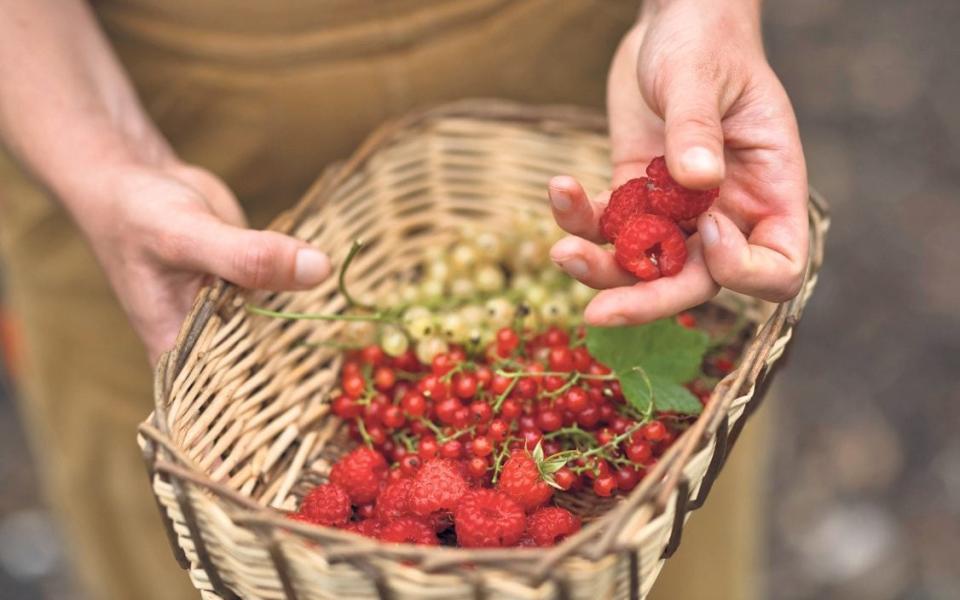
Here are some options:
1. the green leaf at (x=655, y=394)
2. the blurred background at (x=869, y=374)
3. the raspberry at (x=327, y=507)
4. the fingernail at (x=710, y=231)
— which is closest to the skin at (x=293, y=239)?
the fingernail at (x=710, y=231)

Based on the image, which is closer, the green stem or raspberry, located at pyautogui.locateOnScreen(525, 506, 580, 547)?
raspberry, located at pyautogui.locateOnScreen(525, 506, 580, 547)

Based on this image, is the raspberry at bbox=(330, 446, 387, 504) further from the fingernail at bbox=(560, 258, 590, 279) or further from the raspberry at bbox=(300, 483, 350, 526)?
the fingernail at bbox=(560, 258, 590, 279)

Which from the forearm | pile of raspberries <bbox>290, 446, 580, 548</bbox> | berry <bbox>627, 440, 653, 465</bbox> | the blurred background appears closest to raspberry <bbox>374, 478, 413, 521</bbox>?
pile of raspberries <bbox>290, 446, 580, 548</bbox>

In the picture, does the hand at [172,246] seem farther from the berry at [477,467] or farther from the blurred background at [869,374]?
the blurred background at [869,374]

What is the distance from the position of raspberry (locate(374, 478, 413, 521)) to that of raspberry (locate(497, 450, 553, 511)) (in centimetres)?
9

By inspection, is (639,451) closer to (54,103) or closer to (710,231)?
(710,231)

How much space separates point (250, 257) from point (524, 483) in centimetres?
34

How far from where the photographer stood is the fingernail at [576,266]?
0.90m

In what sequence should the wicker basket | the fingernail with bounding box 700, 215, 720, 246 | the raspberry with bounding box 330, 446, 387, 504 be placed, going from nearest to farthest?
the wicker basket < the fingernail with bounding box 700, 215, 720, 246 < the raspberry with bounding box 330, 446, 387, 504

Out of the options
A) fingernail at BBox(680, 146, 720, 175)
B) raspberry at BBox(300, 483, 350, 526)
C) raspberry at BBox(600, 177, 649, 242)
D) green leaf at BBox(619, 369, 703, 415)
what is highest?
fingernail at BBox(680, 146, 720, 175)

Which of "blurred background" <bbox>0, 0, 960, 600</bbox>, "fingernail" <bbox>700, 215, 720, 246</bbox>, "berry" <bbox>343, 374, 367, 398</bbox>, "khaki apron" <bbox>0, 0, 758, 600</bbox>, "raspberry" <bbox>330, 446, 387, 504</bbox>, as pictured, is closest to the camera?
"fingernail" <bbox>700, 215, 720, 246</bbox>

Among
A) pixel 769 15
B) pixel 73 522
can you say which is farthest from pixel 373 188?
pixel 769 15

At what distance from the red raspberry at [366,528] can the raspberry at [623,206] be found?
0.34 m

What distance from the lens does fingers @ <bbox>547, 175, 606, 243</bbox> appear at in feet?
2.98
